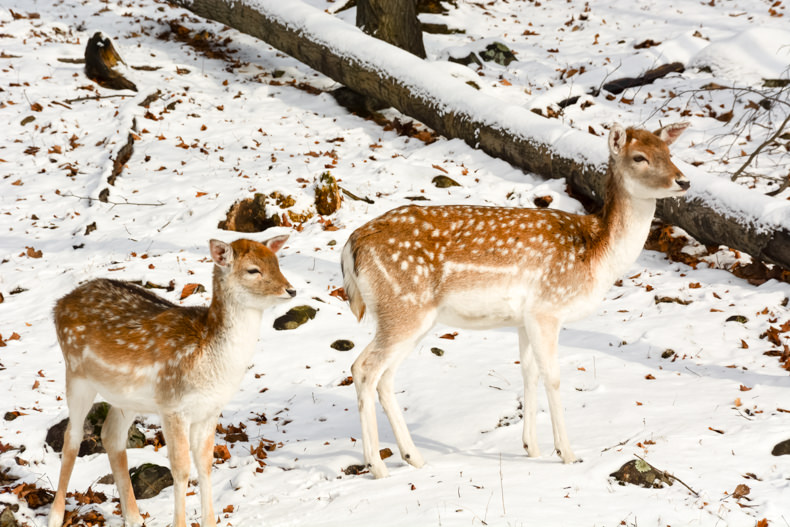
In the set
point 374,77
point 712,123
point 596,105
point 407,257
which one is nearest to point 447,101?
point 374,77

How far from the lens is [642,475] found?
5375mm

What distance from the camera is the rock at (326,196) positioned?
10.8 meters

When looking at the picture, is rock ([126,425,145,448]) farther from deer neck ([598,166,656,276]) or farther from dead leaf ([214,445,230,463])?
deer neck ([598,166,656,276])

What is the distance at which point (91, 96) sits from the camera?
48.2 feet

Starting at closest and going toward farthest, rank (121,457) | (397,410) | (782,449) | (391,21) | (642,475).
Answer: (642,475)
(121,457)
(782,449)
(397,410)
(391,21)

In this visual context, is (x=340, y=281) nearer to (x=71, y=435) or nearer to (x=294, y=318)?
(x=294, y=318)

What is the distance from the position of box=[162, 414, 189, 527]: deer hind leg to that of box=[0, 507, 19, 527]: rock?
4.00 feet

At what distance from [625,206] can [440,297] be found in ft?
5.74

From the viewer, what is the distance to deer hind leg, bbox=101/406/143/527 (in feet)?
17.8

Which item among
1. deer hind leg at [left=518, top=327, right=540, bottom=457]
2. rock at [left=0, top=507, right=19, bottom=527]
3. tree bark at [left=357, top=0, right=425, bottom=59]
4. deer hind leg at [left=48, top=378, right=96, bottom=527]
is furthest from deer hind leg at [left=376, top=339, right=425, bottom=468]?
tree bark at [left=357, top=0, right=425, bottom=59]

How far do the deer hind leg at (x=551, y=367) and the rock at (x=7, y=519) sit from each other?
4017mm

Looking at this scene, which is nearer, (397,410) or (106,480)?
(106,480)

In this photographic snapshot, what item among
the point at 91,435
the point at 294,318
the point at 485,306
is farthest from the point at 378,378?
the point at 294,318

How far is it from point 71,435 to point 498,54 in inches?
529
